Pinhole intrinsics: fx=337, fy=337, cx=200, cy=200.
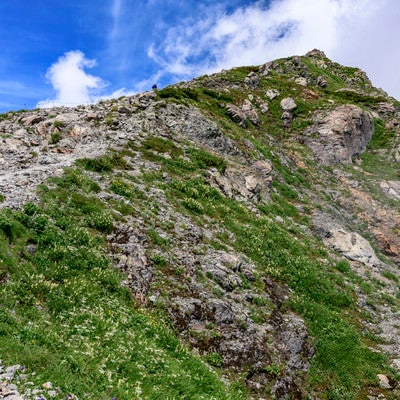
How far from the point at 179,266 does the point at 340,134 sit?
47168 millimetres

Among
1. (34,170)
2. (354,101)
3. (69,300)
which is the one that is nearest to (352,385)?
(69,300)

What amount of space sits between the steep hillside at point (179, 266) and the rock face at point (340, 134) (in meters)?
10.4

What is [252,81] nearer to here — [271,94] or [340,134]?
[271,94]

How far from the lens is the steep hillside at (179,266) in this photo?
11.1 metres

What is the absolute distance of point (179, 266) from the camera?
18781 mm

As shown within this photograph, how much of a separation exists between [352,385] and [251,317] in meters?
5.80

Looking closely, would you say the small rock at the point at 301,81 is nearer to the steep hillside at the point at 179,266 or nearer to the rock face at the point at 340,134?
the rock face at the point at 340,134

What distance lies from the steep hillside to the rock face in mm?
10359

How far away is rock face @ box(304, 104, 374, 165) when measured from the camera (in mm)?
53781

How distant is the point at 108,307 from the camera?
44.0 feet

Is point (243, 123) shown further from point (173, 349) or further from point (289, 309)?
point (173, 349)

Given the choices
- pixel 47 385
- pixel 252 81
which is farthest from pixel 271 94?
pixel 47 385

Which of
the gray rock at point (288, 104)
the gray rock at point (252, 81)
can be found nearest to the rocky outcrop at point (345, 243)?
the gray rock at point (288, 104)

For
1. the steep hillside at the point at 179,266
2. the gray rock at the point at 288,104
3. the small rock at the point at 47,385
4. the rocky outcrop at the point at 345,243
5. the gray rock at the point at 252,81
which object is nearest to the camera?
the small rock at the point at 47,385
